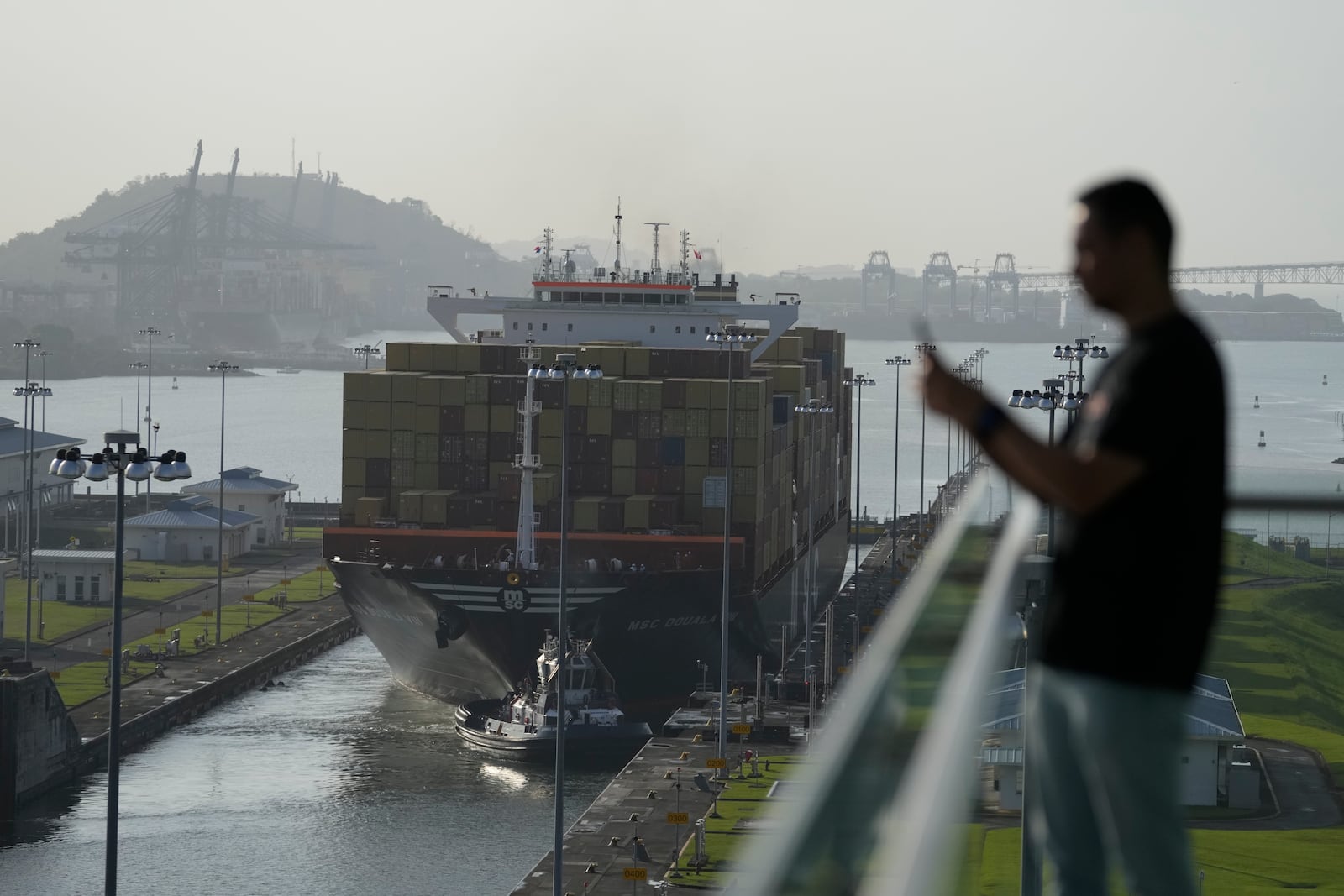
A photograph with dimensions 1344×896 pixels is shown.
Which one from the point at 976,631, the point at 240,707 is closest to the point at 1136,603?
the point at 976,631

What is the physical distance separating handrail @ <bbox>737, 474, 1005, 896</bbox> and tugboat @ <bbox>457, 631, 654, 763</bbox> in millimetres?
25761

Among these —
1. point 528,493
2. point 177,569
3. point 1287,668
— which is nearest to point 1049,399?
point 1287,668

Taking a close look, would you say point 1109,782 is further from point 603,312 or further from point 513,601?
point 603,312

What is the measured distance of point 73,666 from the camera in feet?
112

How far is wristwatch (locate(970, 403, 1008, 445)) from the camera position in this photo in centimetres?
205

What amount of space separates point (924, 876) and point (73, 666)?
3428 centimetres

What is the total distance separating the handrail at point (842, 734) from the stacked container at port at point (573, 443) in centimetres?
2806

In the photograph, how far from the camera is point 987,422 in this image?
2.06 meters

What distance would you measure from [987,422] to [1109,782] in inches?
17.2

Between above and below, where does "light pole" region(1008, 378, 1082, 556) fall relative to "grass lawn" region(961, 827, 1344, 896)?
above

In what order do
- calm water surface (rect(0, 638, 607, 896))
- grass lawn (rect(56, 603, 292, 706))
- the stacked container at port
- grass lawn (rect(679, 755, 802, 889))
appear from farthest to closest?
1. the stacked container at port
2. grass lawn (rect(56, 603, 292, 706))
3. calm water surface (rect(0, 638, 607, 896))
4. grass lawn (rect(679, 755, 802, 889))

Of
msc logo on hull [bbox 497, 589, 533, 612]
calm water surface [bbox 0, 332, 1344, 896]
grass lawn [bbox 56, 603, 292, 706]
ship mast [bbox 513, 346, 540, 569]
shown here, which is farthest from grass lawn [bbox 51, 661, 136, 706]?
ship mast [bbox 513, 346, 540, 569]

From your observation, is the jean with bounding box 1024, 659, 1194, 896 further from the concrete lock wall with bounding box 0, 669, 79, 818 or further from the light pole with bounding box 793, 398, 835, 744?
the light pole with bounding box 793, 398, 835, 744

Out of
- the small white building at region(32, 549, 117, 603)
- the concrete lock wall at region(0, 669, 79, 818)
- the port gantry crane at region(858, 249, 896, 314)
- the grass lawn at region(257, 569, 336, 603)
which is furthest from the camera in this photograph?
the port gantry crane at region(858, 249, 896, 314)
